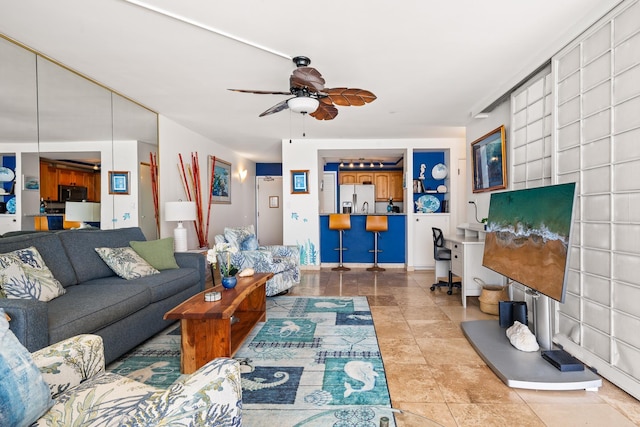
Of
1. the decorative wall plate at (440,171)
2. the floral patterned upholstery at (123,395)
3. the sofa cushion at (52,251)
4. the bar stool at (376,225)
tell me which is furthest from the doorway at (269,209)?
the floral patterned upholstery at (123,395)

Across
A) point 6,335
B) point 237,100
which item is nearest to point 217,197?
point 237,100

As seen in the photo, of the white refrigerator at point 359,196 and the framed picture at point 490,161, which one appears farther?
the white refrigerator at point 359,196

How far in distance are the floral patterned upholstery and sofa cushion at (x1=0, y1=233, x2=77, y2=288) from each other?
5.32ft

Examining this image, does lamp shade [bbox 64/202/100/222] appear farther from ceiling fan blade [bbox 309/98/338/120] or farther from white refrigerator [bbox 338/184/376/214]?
white refrigerator [bbox 338/184/376/214]

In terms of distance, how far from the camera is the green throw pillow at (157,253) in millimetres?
3342

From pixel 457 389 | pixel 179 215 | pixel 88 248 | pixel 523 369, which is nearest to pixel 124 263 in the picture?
pixel 88 248

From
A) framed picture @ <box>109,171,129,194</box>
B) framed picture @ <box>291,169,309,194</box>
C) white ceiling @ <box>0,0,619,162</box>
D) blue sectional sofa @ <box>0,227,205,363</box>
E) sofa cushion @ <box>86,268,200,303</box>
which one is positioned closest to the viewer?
blue sectional sofa @ <box>0,227,205,363</box>

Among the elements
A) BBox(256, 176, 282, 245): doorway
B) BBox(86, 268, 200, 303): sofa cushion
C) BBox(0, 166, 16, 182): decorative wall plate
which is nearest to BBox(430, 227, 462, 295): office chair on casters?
BBox(86, 268, 200, 303): sofa cushion

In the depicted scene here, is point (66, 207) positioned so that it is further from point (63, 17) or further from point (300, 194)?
point (300, 194)

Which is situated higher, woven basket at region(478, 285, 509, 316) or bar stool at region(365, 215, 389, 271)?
bar stool at region(365, 215, 389, 271)

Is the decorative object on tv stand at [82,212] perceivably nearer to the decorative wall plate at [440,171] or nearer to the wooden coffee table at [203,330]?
the wooden coffee table at [203,330]

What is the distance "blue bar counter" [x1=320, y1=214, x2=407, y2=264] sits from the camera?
641 centimetres

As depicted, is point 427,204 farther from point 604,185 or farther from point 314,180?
point 604,185

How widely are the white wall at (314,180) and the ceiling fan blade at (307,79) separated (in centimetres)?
359
